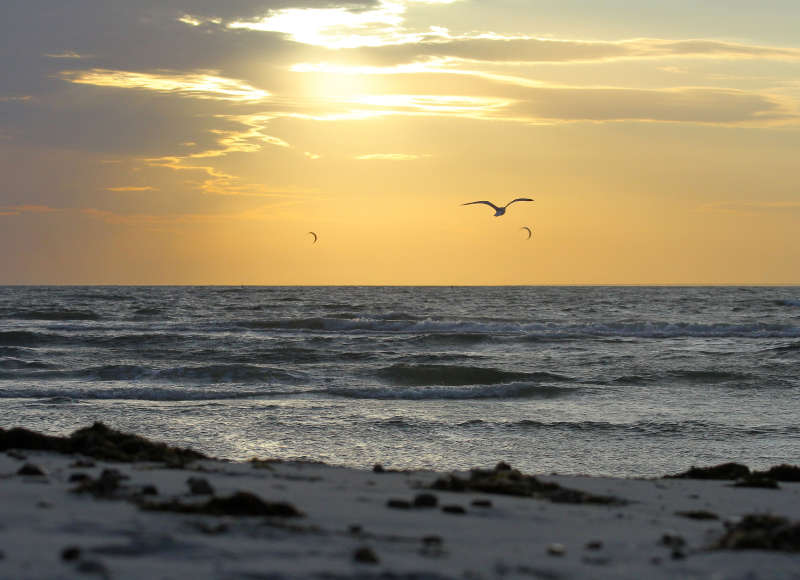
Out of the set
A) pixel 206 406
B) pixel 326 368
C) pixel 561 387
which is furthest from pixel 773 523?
pixel 326 368

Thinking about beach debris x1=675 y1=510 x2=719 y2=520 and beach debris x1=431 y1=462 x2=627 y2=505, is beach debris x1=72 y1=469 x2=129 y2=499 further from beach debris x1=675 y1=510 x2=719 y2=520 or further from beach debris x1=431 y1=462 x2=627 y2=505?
beach debris x1=675 y1=510 x2=719 y2=520

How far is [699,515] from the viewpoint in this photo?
6.16m

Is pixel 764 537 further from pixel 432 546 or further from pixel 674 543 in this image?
pixel 432 546

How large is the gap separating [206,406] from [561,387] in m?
8.30

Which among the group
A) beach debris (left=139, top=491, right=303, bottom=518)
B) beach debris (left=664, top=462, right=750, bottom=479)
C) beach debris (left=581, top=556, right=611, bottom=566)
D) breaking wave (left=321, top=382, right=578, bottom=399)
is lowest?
breaking wave (left=321, top=382, right=578, bottom=399)

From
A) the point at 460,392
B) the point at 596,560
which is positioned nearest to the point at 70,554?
the point at 596,560

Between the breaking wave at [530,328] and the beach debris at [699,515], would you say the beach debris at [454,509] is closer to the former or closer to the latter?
the beach debris at [699,515]

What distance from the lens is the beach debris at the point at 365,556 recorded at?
4.32 meters

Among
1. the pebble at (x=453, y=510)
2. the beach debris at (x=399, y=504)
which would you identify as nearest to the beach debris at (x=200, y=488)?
the beach debris at (x=399, y=504)

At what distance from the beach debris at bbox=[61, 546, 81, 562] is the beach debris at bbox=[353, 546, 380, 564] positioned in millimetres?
1321

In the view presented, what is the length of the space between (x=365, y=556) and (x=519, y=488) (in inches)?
105

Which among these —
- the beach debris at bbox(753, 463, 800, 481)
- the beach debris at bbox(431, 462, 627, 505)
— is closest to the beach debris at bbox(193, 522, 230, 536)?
the beach debris at bbox(431, 462, 627, 505)

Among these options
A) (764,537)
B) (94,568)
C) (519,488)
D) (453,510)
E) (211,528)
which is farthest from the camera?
(519,488)

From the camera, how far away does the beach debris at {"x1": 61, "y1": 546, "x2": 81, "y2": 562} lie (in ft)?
13.3
